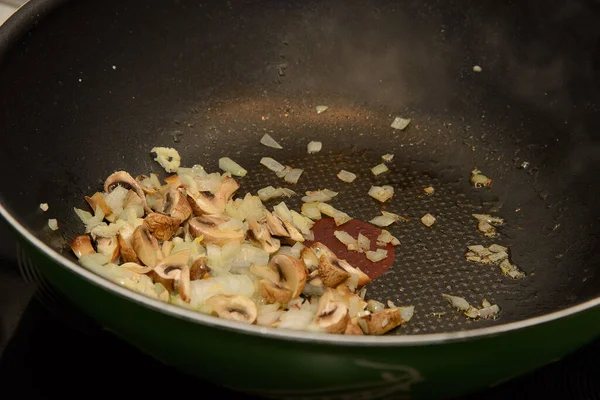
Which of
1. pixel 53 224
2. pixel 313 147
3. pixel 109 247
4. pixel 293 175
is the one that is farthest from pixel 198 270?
pixel 313 147

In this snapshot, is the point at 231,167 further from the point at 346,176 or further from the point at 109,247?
the point at 109,247

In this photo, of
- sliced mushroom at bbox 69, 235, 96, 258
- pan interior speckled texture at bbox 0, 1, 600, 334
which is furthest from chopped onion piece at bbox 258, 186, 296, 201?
sliced mushroom at bbox 69, 235, 96, 258

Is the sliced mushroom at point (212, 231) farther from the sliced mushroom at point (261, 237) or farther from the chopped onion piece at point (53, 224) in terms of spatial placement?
the chopped onion piece at point (53, 224)

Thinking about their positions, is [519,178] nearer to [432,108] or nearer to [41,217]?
[432,108]

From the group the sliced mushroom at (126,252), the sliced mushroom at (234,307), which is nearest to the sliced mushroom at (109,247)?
the sliced mushroom at (126,252)

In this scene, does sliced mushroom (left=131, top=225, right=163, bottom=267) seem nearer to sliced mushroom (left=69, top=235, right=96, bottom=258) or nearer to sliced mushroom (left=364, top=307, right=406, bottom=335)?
sliced mushroom (left=69, top=235, right=96, bottom=258)


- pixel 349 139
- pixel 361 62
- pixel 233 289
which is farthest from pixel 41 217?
pixel 361 62
